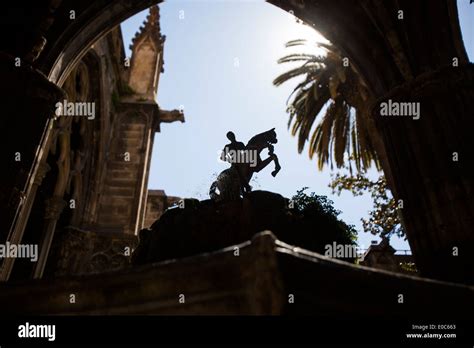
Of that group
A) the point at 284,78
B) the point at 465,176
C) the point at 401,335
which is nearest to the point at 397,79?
the point at 465,176

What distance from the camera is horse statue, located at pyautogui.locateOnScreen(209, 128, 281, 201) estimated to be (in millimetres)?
4785

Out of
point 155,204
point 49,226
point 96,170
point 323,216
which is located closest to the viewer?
point 323,216

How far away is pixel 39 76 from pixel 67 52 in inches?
45.9

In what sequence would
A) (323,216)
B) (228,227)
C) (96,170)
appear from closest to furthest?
(228,227)
(323,216)
(96,170)

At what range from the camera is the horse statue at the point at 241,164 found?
4.79 m

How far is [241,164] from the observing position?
492 centimetres

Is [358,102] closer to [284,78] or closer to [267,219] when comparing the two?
[284,78]

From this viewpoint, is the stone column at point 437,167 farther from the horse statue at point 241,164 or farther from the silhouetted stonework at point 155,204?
the silhouetted stonework at point 155,204

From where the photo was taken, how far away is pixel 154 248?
377 centimetres

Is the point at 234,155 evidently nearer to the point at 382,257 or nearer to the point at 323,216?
the point at 323,216

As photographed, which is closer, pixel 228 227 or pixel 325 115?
pixel 228 227

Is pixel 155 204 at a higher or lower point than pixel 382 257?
higher

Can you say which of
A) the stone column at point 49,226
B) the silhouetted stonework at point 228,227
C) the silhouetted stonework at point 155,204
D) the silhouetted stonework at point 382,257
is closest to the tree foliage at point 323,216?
the silhouetted stonework at point 228,227

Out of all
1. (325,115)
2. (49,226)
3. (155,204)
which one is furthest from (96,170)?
(325,115)
